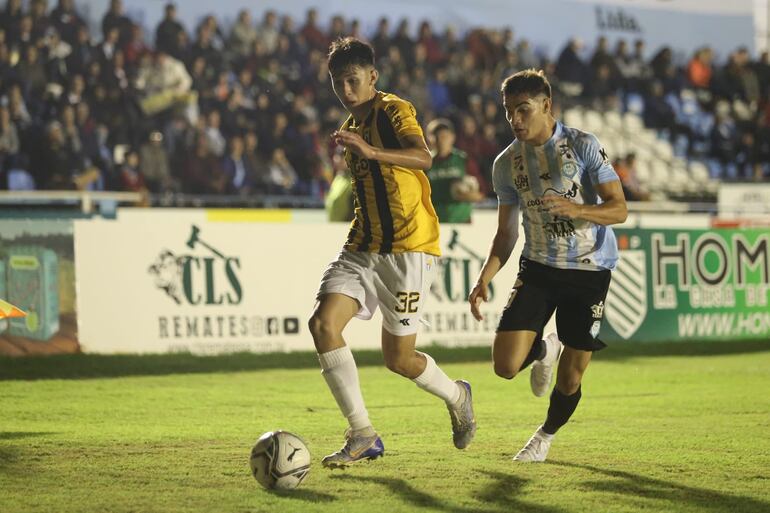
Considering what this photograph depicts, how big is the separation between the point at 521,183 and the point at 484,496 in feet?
6.22

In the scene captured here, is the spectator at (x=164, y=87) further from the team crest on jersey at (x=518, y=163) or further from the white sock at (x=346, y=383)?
the white sock at (x=346, y=383)

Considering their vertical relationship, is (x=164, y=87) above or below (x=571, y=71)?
below

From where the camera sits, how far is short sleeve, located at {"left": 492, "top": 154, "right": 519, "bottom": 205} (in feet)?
21.5

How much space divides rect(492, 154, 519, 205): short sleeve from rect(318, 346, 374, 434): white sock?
127 centimetres

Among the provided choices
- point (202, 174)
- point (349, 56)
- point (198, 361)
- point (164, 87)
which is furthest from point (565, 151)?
point (164, 87)

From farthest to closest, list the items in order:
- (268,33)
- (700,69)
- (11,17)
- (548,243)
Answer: (700,69) → (268,33) → (11,17) → (548,243)

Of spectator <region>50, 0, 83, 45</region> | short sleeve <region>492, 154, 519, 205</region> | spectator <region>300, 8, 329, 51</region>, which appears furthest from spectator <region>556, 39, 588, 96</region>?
short sleeve <region>492, 154, 519, 205</region>

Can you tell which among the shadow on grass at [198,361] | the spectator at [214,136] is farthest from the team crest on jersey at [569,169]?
the spectator at [214,136]

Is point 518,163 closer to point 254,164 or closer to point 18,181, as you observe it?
point 18,181

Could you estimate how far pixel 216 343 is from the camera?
13.0 m

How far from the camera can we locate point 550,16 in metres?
26.2

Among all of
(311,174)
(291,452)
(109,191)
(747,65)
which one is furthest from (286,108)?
(291,452)

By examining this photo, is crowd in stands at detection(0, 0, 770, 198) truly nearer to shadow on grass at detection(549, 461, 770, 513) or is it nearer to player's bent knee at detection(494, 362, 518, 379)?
player's bent knee at detection(494, 362, 518, 379)

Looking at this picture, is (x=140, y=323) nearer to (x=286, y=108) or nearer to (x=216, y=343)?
(x=216, y=343)
